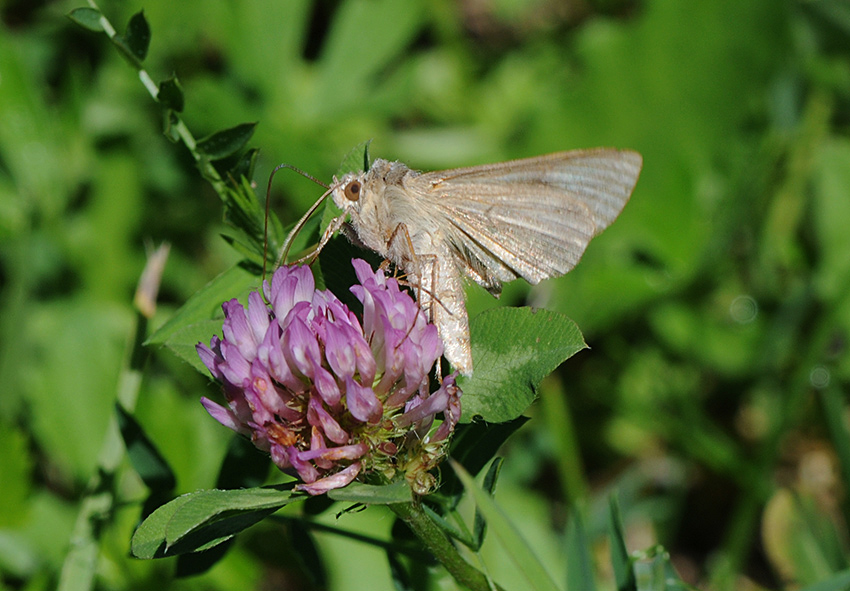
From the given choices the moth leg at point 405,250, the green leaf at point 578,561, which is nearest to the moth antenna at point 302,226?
the moth leg at point 405,250

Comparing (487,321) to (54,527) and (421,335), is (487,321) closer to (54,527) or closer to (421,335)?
(421,335)

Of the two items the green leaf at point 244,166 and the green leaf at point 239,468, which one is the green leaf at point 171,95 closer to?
the green leaf at point 244,166

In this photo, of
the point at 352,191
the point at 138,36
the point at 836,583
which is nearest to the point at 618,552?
the point at 836,583

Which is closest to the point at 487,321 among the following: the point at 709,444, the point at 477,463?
the point at 477,463

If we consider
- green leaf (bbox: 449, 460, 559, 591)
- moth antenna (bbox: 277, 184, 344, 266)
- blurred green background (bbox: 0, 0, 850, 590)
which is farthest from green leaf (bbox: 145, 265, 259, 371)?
blurred green background (bbox: 0, 0, 850, 590)

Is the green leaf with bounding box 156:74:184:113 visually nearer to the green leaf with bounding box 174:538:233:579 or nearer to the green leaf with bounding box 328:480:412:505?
the green leaf with bounding box 328:480:412:505

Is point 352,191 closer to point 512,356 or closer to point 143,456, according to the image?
point 512,356
